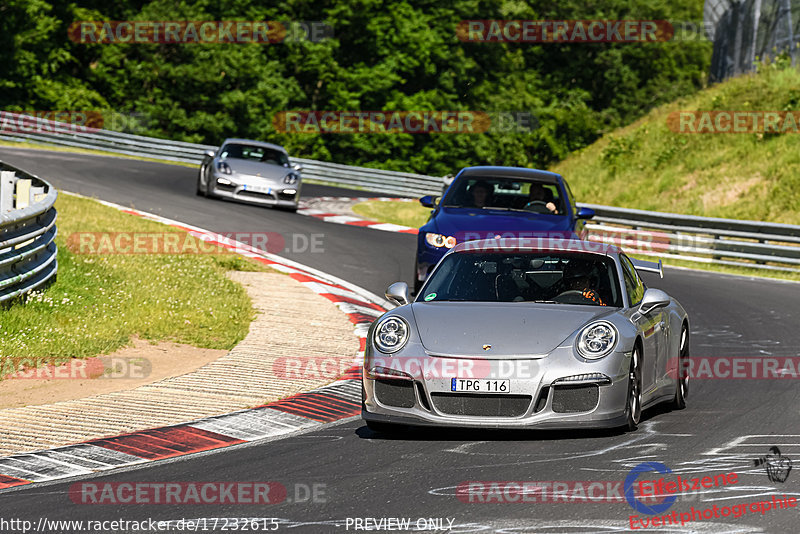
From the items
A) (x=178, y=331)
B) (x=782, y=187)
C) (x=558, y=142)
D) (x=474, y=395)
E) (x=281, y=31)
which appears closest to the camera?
(x=474, y=395)

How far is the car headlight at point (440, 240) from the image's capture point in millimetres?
13414

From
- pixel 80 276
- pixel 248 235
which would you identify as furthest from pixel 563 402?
pixel 248 235

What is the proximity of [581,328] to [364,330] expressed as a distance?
533cm

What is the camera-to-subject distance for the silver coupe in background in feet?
80.2

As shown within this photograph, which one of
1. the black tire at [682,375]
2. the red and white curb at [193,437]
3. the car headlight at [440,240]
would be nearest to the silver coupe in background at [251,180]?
the car headlight at [440,240]

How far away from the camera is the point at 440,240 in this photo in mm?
13539

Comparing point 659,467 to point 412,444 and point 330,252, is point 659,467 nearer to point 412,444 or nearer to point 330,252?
point 412,444

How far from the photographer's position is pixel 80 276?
539 inches

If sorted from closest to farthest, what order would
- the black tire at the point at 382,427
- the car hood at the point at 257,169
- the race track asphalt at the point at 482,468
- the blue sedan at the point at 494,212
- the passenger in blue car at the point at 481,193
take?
1. the race track asphalt at the point at 482,468
2. the black tire at the point at 382,427
3. the blue sedan at the point at 494,212
4. the passenger in blue car at the point at 481,193
5. the car hood at the point at 257,169

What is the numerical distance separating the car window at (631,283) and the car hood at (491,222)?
424 cm

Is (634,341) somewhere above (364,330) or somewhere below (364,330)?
above

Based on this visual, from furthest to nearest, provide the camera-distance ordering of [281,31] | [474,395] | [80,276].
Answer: [281,31]
[80,276]
[474,395]
